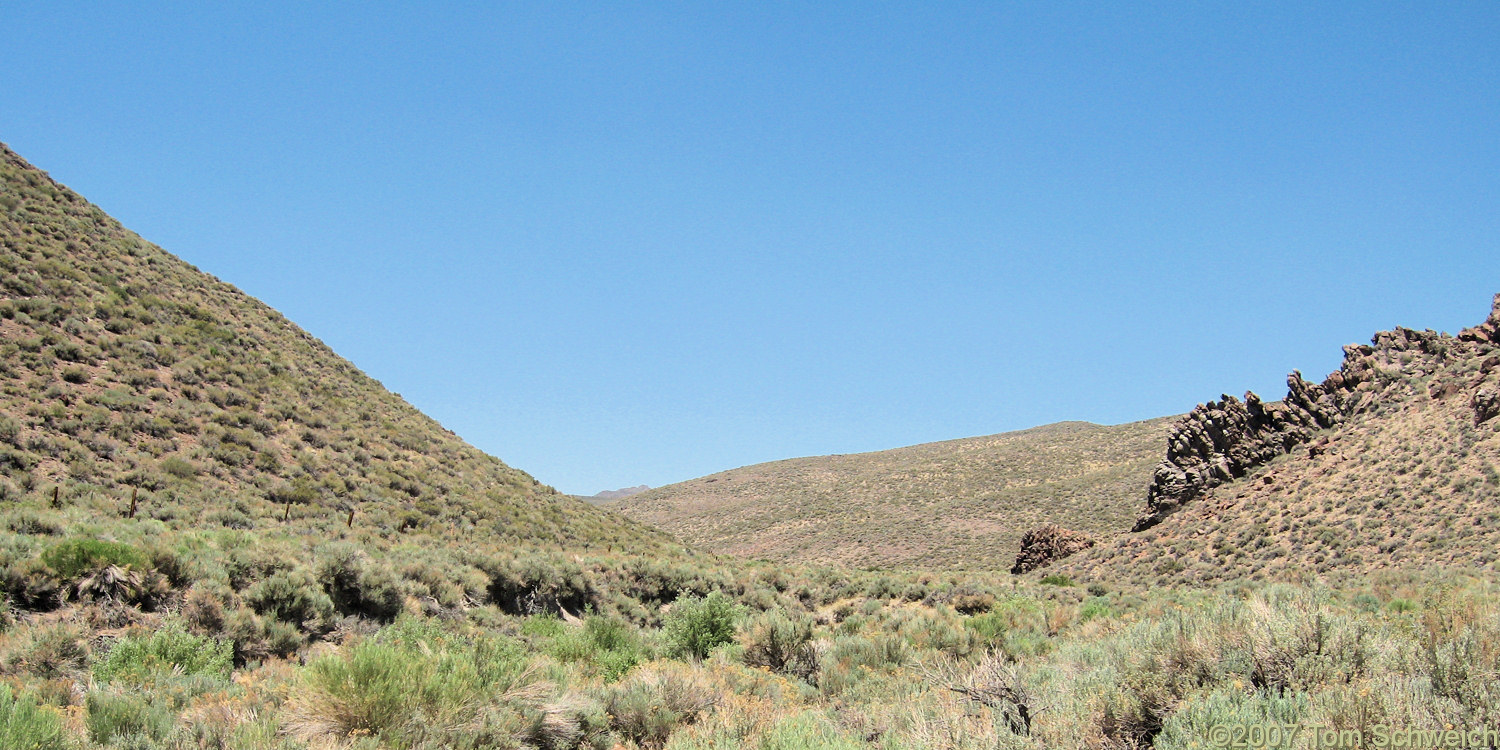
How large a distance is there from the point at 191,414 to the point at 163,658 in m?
17.9

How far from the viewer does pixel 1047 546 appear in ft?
111

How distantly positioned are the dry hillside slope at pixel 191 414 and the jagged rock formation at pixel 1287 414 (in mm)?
24650

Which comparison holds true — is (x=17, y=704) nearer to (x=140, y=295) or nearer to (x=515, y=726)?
(x=515, y=726)

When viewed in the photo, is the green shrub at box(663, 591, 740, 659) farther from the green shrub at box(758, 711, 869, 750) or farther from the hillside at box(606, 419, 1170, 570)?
the hillside at box(606, 419, 1170, 570)

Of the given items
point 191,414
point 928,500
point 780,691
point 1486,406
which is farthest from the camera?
point 928,500

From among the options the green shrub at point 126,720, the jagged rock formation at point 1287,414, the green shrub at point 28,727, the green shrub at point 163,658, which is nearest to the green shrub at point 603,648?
the green shrub at point 163,658

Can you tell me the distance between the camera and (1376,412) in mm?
28297

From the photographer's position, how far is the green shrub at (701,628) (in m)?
11.2

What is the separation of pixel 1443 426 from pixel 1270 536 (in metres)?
7.14

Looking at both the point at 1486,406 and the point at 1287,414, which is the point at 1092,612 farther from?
the point at 1287,414

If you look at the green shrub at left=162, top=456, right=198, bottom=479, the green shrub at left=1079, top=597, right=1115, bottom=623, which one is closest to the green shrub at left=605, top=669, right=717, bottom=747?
the green shrub at left=1079, top=597, right=1115, bottom=623

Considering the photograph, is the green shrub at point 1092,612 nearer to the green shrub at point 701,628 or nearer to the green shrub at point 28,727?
the green shrub at point 701,628


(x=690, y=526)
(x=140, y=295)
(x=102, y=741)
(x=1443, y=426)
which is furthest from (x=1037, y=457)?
(x=102, y=741)

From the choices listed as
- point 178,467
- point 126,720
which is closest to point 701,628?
point 126,720
